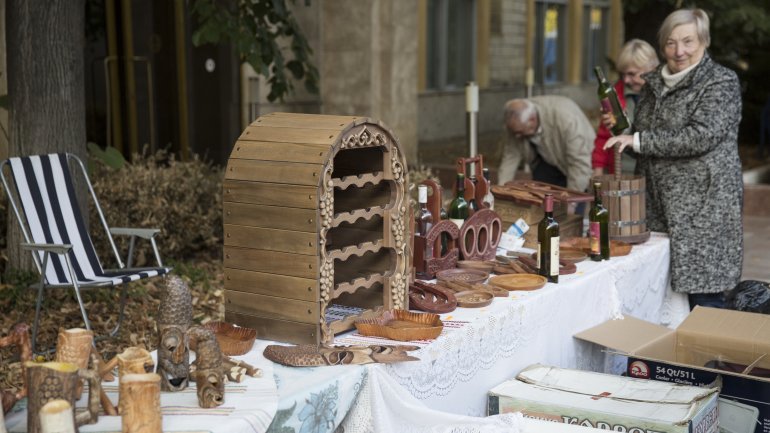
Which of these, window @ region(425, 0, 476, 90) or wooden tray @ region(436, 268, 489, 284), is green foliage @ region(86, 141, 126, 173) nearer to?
wooden tray @ region(436, 268, 489, 284)

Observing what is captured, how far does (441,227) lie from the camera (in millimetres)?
3494

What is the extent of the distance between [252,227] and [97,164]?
4.51m

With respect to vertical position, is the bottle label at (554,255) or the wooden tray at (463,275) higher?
the bottle label at (554,255)

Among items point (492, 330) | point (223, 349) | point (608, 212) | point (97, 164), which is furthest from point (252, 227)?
point (97, 164)

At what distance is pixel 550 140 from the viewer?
5.91m

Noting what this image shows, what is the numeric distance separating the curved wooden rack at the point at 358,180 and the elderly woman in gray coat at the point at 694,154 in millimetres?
1700

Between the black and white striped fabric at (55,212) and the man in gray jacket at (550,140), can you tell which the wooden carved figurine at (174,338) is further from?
the man in gray jacket at (550,140)

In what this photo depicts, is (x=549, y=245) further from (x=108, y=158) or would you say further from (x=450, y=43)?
(x=450, y=43)

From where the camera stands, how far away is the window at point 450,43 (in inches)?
699

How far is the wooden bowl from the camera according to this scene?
2523 mm

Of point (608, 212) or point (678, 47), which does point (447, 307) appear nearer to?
point (608, 212)

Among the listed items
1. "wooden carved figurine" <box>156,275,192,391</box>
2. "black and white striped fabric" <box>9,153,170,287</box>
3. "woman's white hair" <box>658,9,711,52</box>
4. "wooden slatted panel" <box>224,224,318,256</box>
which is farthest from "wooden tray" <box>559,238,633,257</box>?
"wooden carved figurine" <box>156,275,192,391</box>

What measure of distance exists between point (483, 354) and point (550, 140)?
3.14 m

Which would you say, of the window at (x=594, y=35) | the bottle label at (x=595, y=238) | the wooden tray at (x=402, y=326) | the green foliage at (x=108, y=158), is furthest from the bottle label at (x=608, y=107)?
the window at (x=594, y=35)
